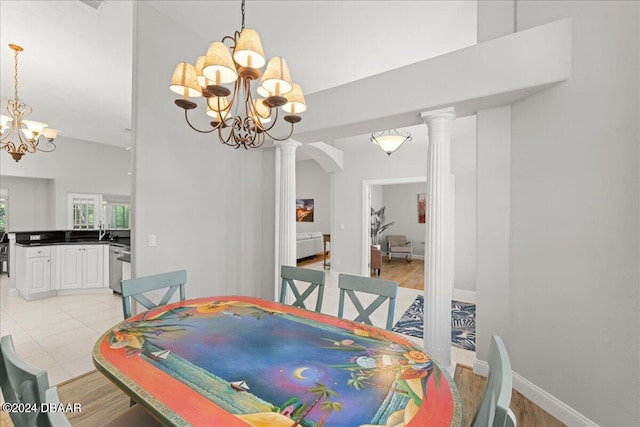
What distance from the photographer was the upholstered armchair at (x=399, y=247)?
8703 millimetres

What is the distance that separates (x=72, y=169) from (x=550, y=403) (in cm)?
940

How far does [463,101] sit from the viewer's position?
231 centimetres

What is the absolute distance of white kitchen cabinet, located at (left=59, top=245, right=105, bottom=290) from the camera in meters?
4.62

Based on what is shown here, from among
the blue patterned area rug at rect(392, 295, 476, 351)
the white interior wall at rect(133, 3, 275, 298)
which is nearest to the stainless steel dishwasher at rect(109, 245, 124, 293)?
the white interior wall at rect(133, 3, 275, 298)

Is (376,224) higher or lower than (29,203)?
lower

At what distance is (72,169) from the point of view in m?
6.85

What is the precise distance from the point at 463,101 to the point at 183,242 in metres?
3.01

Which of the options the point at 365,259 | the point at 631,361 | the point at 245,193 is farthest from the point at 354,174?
the point at 631,361

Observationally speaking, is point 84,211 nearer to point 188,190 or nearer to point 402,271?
point 188,190

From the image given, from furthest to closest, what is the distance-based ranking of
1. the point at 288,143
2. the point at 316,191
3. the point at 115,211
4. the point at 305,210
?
1. the point at 305,210
2. the point at 316,191
3. the point at 115,211
4. the point at 288,143

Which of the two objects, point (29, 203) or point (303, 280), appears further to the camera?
point (29, 203)

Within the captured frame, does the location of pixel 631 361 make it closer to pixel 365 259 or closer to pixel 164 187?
pixel 164 187

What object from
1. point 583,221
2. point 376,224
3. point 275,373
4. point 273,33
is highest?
point 273,33

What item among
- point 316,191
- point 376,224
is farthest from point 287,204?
point 316,191
